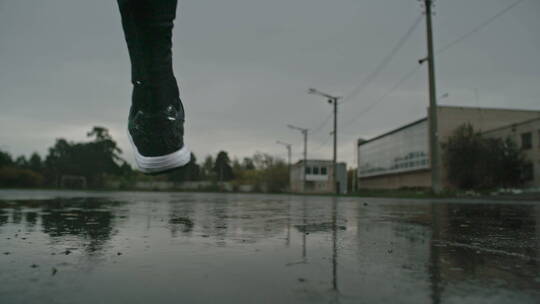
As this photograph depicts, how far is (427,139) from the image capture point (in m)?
42.8

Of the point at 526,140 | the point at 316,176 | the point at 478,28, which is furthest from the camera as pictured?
the point at 316,176

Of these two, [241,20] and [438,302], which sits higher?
[241,20]

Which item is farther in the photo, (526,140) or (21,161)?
(21,161)

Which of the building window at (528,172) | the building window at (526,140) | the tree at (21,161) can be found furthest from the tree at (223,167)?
the building window at (528,172)

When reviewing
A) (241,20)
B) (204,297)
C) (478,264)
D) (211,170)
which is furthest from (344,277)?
(211,170)

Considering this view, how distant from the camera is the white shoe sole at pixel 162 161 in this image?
2518 millimetres

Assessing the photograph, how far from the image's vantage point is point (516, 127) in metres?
33.4

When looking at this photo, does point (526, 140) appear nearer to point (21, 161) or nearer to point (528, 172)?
point (528, 172)

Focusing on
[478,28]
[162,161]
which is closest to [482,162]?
[478,28]

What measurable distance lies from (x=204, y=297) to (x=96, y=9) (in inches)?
116

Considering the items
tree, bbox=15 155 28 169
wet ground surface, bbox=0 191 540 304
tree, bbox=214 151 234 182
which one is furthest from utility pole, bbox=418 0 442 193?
tree, bbox=15 155 28 169

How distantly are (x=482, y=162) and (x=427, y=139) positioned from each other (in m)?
10.1

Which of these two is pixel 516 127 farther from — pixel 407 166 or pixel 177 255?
pixel 177 255

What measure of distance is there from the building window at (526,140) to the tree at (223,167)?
2141 inches
